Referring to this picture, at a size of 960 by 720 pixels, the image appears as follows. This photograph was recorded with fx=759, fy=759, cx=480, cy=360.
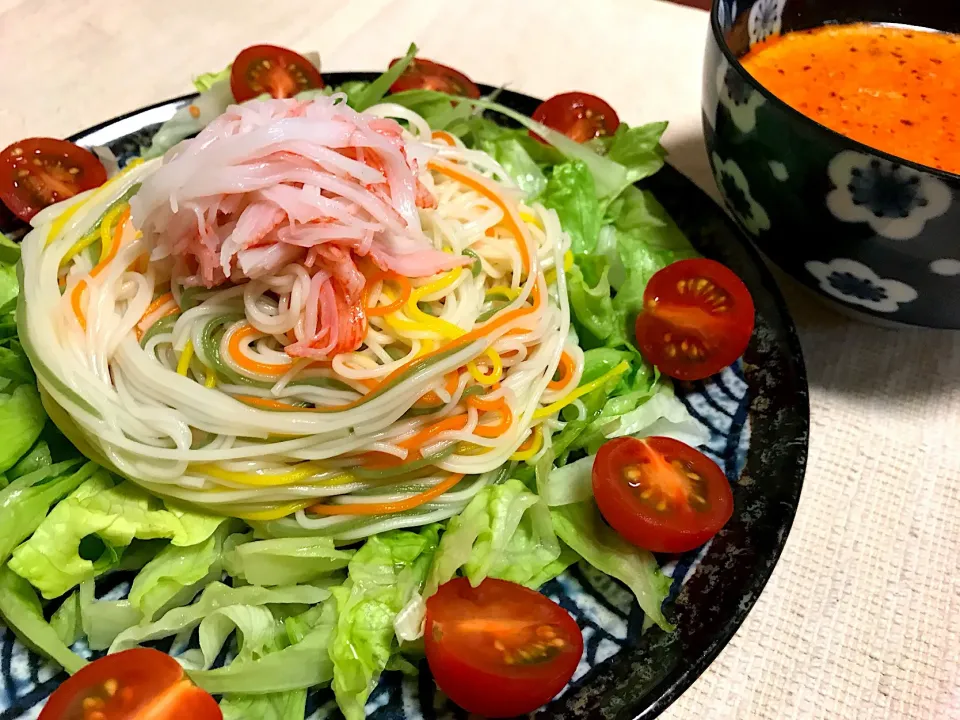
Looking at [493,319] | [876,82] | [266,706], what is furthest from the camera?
[876,82]

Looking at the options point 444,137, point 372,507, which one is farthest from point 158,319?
point 444,137

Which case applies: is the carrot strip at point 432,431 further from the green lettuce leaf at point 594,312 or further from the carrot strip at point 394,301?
the green lettuce leaf at point 594,312

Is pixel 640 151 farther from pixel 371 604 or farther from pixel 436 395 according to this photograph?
pixel 371 604

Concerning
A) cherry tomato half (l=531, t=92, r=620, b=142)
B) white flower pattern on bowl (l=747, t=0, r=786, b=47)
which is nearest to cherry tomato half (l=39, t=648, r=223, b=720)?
cherry tomato half (l=531, t=92, r=620, b=142)

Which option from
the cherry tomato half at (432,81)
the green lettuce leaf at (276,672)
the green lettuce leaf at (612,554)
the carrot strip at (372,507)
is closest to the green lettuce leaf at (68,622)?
the green lettuce leaf at (276,672)

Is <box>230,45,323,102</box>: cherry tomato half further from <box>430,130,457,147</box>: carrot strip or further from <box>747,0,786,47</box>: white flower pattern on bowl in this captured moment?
<box>747,0,786,47</box>: white flower pattern on bowl
